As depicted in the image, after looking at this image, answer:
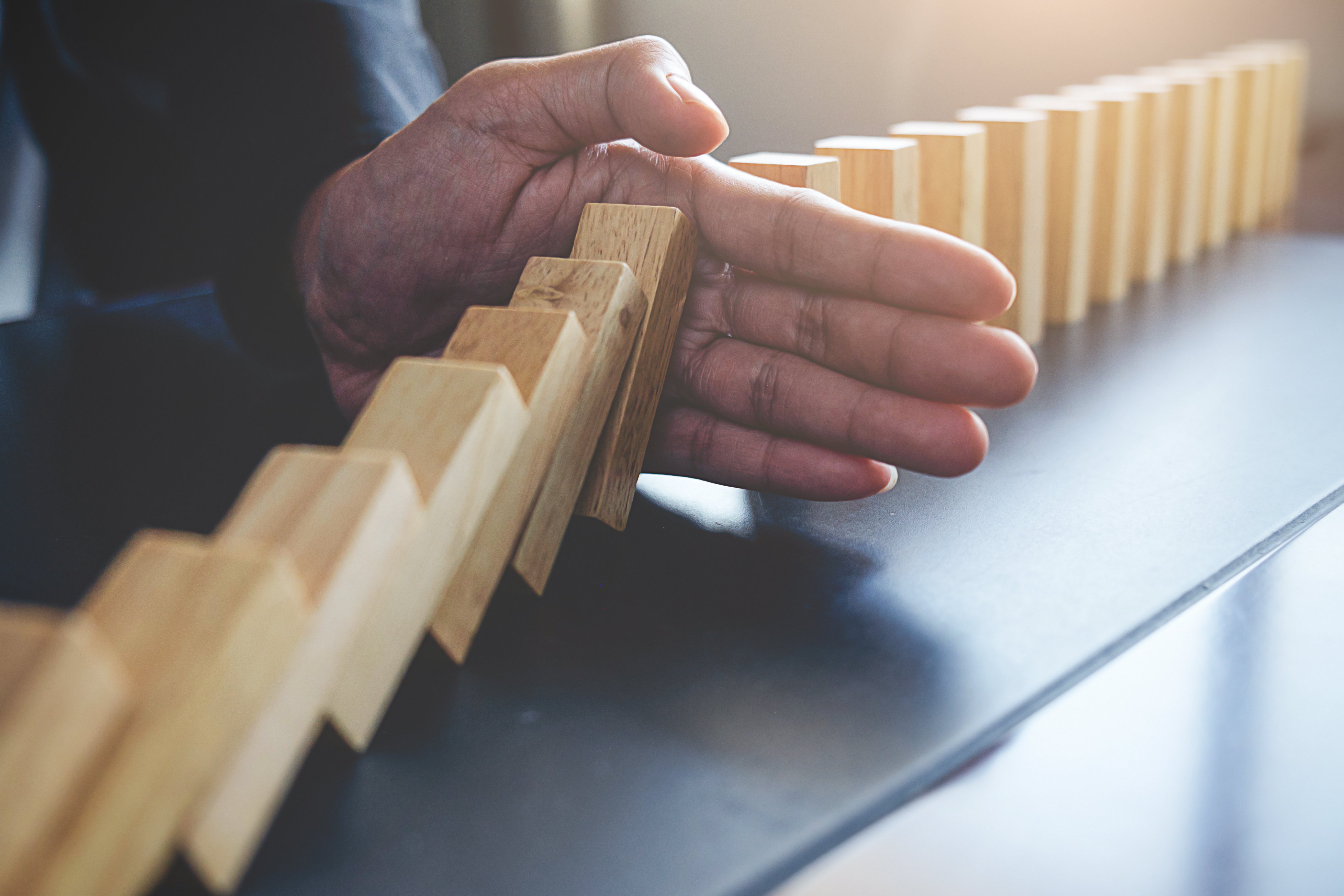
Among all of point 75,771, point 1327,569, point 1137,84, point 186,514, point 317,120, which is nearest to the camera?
point 75,771

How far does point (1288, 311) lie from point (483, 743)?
0.75 metres

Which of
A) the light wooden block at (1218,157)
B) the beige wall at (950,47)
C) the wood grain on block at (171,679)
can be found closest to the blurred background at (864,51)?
the beige wall at (950,47)

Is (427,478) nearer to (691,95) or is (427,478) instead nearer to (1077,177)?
(691,95)

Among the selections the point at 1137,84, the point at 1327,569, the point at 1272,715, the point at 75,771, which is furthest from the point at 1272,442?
the point at 1137,84

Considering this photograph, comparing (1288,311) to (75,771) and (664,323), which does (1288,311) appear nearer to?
(664,323)

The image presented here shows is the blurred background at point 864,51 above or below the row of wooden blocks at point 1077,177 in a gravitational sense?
above

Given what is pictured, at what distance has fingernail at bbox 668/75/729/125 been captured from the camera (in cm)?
46

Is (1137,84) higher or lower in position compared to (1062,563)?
higher

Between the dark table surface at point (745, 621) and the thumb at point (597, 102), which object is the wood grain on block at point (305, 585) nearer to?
the dark table surface at point (745, 621)

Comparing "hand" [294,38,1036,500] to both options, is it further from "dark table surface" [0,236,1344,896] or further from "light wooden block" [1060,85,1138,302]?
"light wooden block" [1060,85,1138,302]

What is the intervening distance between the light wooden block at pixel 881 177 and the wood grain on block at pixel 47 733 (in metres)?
0.56

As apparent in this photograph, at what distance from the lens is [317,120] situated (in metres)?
0.72

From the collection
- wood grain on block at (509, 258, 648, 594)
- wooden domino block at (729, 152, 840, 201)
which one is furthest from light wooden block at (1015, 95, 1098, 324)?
wood grain on block at (509, 258, 648, 594)

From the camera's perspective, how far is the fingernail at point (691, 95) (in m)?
0.46
